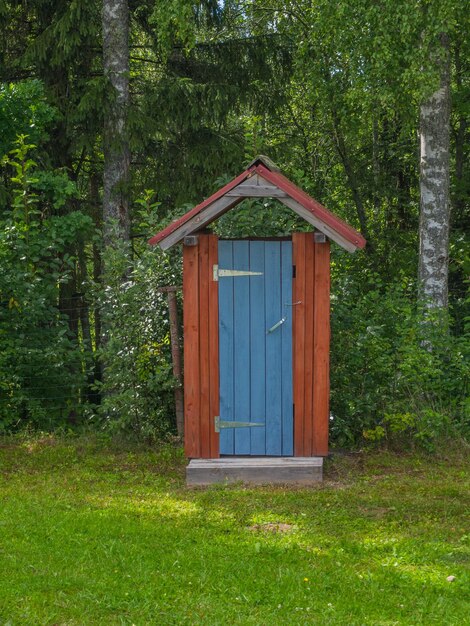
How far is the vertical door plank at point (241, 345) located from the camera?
8.25 metres

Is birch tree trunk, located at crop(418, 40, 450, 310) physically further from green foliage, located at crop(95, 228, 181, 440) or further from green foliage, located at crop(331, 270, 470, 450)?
green foliage, located at crop(95, 228, 181, 440)

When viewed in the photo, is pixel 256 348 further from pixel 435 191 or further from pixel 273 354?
pixel 435 191

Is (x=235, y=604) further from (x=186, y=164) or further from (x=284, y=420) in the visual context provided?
(x=186, y=164)

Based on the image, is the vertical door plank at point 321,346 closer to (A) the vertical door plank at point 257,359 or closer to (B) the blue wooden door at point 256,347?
(B) the blue wooden door at point 256,347

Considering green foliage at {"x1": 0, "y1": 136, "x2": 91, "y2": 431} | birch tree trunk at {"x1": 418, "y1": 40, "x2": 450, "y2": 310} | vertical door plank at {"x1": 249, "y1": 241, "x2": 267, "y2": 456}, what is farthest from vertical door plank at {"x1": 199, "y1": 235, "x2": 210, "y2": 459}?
birch tree trunk at {"x1": 418, "y1": 40, "x2": 450, "y2": 310}

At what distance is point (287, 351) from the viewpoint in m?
8.29

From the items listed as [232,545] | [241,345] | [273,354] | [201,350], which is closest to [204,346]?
[201,350]

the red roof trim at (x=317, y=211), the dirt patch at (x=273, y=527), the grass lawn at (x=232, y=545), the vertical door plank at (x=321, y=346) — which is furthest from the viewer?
the vertical door plank at (x=321, y=346)

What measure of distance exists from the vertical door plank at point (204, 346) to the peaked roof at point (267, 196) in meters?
0.32

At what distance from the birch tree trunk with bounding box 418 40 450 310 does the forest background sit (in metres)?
0.03

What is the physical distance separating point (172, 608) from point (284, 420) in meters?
3.44

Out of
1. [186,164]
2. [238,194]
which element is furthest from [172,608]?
[186,164]

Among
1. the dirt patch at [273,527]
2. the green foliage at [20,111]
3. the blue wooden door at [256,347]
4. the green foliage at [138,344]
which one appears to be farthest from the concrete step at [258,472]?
the green foliage at [20,111]

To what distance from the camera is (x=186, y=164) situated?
45.0 ft
